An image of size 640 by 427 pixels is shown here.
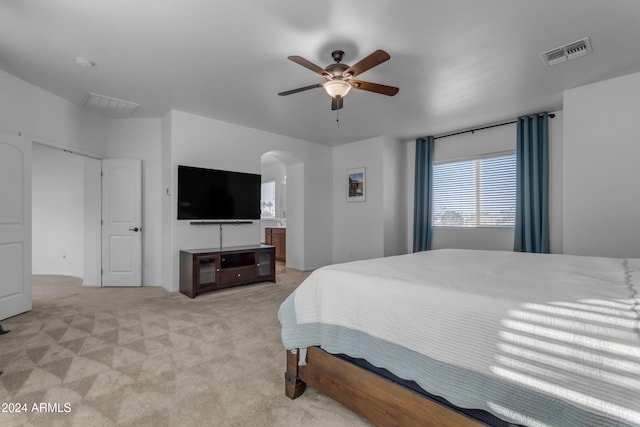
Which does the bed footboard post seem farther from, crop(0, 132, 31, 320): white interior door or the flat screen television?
crop(0, 132, 31, 320): white interior door

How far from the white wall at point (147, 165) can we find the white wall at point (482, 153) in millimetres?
4427

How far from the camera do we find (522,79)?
3.38 metres

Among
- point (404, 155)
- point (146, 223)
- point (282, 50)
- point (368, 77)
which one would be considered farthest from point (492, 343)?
point (404, 155)

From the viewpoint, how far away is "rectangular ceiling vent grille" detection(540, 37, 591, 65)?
2720 millimetres

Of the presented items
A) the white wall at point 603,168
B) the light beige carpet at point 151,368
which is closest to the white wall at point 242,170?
the light beige carpet at point 151,368

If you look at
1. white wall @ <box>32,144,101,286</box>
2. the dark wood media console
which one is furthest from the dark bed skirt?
white wall @ <box>32,144,101,286</box>

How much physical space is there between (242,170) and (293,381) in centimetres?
386

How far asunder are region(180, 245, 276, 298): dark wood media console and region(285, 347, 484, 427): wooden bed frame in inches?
105

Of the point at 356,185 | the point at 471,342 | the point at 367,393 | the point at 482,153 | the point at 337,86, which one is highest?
the point at 337,86

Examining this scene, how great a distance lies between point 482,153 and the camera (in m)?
5.09

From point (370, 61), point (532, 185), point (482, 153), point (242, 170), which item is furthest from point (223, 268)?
A: point (532, 185)

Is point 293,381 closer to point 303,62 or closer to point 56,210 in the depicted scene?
point 303,62

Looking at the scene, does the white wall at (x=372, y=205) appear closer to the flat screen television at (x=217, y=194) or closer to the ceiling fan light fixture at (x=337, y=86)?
the flat screen television at (x=217, y=194)

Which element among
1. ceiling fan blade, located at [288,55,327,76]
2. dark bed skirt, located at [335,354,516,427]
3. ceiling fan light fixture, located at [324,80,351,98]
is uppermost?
ceiling fan blade, located at [288,55,327,76]
